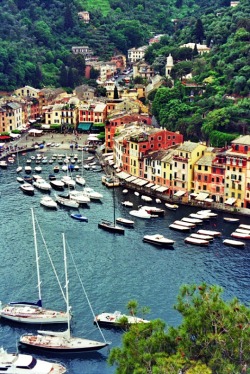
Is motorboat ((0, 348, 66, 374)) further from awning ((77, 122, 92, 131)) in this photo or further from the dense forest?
awning ((77, 122, 92, 131))

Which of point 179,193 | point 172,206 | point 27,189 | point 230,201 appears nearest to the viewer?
point 230,201

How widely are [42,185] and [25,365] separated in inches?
1585

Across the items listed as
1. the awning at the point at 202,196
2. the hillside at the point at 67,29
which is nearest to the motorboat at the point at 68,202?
the awning at the point at 202,196

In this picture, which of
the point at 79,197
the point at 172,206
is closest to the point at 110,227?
the point at 172,206

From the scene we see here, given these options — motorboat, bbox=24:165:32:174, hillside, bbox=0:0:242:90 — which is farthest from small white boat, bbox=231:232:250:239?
hillside, bbox=0:0:242:90

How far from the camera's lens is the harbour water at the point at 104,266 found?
5038 centimetres

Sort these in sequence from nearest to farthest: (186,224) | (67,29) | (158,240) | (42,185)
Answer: (158,240) → (186,224) → (42,185) → (67,29)

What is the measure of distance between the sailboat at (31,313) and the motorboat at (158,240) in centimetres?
1584

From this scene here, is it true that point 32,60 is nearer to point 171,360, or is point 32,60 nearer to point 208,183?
→ point 208,183

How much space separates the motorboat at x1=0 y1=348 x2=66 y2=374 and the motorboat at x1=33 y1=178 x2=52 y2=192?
1505 inches

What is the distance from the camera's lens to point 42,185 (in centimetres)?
A: 8162

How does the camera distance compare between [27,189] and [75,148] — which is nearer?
[27,189]

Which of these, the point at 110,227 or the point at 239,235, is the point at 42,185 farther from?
the point at 239,235

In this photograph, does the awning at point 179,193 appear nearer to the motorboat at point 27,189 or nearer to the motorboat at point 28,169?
the motorboat at point 27,189
